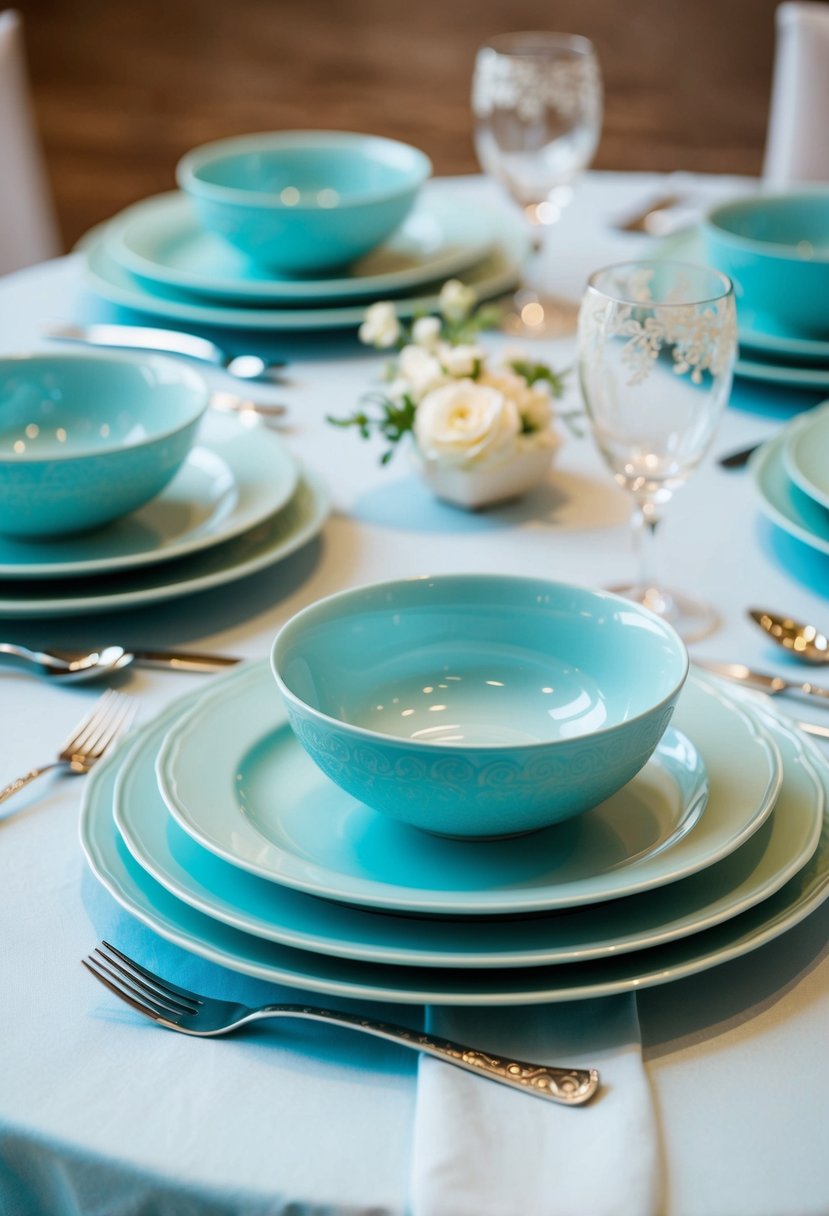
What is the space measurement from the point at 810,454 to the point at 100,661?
514 millimetres

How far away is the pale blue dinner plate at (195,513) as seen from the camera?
868 mm

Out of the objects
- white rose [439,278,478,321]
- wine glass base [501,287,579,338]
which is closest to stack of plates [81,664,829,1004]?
white rose [439,278,478,321]

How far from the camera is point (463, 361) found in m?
1.01

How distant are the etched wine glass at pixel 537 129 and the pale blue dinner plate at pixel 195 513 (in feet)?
1.32

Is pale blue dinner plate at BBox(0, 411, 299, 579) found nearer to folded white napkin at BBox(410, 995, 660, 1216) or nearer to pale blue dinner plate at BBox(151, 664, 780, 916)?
pale blue dinner plate at BBox(151, 664, 780, 916)

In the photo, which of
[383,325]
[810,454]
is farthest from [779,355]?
[383,325]

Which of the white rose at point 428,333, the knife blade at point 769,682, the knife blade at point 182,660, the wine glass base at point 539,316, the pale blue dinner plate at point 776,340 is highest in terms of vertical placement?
the white rose at point 428,333

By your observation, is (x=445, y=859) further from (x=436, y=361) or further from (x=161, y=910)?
(x=436, y=361)

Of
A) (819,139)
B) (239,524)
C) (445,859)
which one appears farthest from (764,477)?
(819,139)

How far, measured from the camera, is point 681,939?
56 cm

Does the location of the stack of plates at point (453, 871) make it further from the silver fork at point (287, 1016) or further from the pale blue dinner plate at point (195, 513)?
the pale blue dinner plate at point (195, 513)

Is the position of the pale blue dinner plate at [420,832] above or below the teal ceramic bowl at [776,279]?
below

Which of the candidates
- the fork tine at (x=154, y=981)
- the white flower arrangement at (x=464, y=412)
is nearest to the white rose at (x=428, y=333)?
the white flower arrangement at (x=464, y=412)

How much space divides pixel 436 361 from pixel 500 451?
0.10 metres
